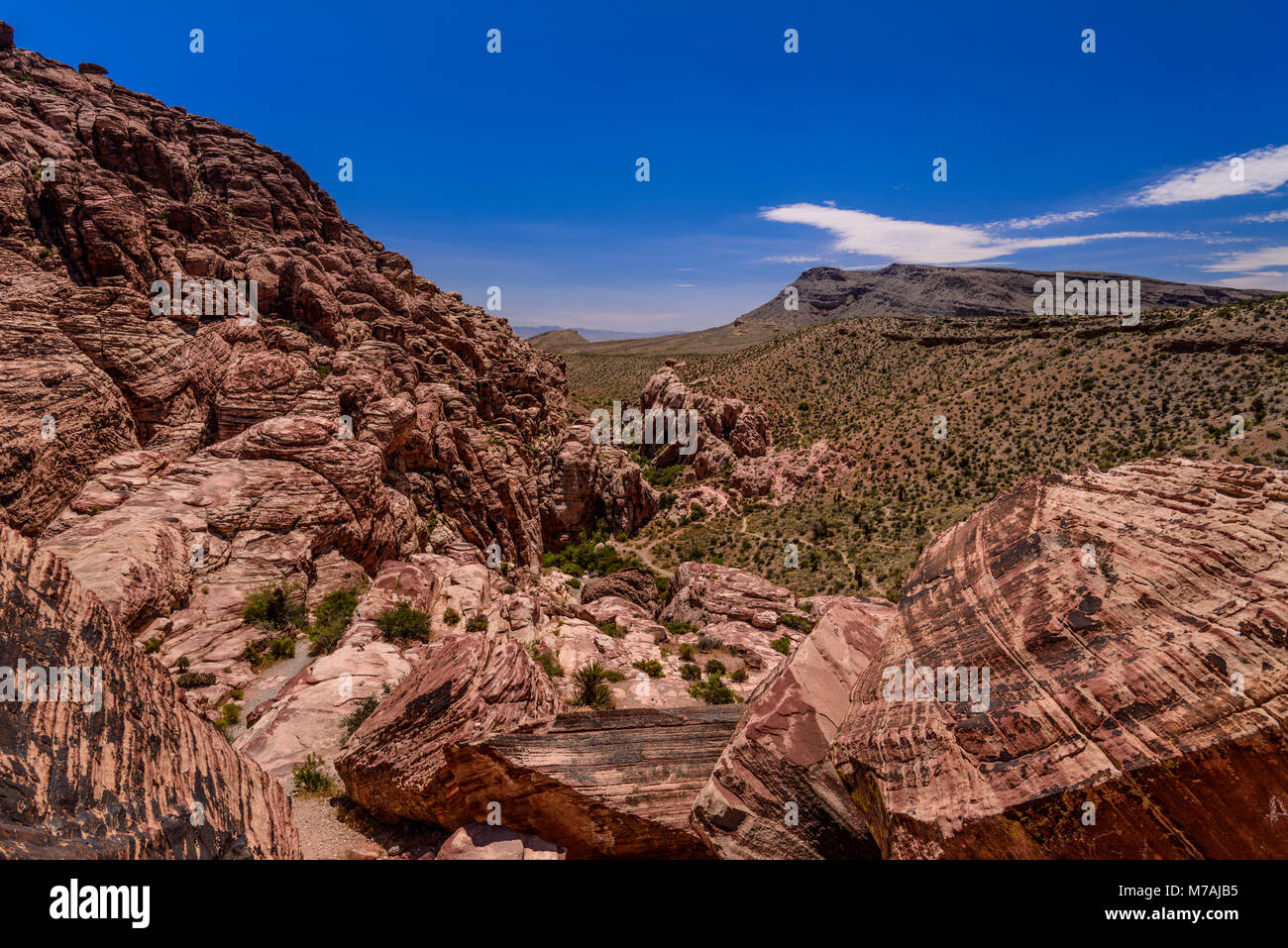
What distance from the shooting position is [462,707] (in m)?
10.1

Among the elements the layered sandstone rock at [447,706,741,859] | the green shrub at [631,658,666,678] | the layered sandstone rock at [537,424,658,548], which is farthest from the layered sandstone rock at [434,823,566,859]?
the layered sandstone rock at [537,424,658,548]

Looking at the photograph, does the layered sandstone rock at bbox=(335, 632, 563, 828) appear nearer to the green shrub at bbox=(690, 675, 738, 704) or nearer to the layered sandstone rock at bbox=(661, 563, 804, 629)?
the green shrub at bbox=(690, 675, 738, 704)

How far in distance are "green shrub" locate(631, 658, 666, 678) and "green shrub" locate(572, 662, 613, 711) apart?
3.07 metres

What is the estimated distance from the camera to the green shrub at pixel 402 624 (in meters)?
16.7

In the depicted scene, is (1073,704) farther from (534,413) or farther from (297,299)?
(534,413)

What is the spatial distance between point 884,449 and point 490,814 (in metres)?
51.6

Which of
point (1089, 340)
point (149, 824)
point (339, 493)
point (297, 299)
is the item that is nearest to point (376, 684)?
point (149, 824)

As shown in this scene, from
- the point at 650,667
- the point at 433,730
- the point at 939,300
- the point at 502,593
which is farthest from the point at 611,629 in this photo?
the point at 939,300

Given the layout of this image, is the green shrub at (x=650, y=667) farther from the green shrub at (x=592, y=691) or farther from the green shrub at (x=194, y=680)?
the green shrub at (x=194, y=680)

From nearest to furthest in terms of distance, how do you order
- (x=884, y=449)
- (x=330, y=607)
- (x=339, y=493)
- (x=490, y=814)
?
(x=490, y=814)
(x=330, y=607)
(x=339, y=493)
(x=884, y=449)

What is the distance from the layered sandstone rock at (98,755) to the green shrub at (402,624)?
887cm
